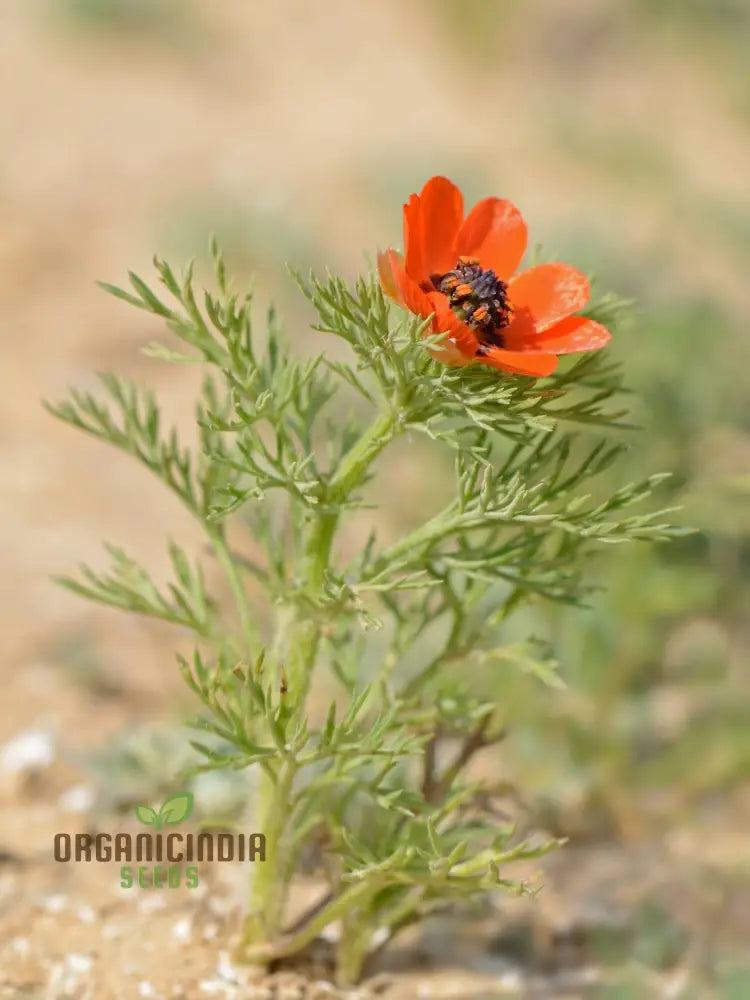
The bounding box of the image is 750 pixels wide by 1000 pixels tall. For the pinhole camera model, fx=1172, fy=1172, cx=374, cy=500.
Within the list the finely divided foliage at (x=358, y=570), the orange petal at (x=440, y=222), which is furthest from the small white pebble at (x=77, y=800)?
the orange petal at (x=440, y=222)

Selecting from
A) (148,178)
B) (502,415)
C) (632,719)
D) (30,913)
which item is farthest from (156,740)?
(148,178)

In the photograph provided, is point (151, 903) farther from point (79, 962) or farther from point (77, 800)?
A: point (77, 800)

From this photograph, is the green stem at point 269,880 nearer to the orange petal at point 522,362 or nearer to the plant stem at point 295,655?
the plant stem at point 295,655

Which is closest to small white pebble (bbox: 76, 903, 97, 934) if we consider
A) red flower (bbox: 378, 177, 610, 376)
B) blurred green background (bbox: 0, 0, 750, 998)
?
blurred green background (bbox: 0, 0, 750, 998)

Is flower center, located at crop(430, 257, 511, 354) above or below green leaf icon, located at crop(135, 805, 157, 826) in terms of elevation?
above

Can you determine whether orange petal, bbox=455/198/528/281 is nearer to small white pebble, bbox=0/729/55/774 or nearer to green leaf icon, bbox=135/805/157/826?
green leaf icon, bbox=135/805/157/826
